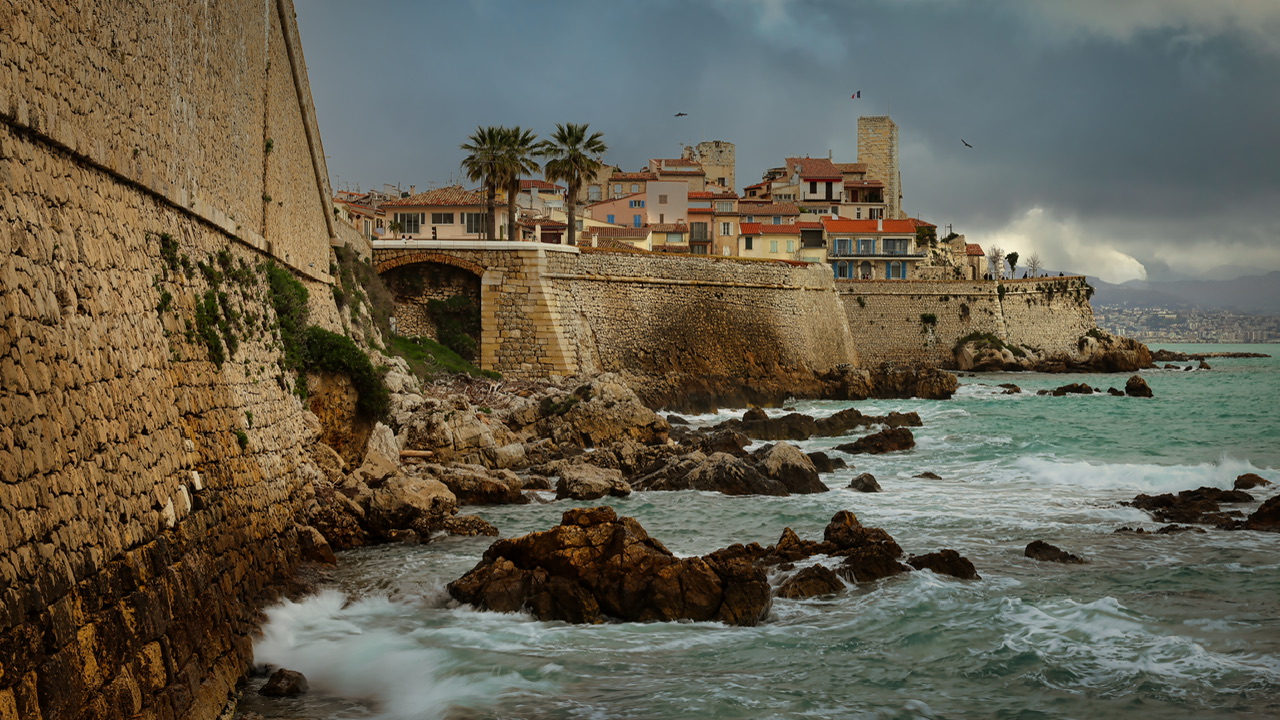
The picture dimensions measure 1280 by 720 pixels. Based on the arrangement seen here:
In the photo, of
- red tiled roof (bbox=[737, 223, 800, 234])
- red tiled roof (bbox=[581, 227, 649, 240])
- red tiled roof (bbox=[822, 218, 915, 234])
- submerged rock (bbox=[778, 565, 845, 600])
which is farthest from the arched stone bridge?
red tiled roof (bbox=[822, 218, 915, 234])

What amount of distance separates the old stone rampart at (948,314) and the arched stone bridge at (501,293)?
96.3 ft

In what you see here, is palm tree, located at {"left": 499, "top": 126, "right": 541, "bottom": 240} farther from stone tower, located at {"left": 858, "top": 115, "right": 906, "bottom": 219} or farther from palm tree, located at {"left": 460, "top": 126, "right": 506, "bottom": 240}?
stone tower, located at {"left": 858, "top": 115, "right": 906, "bottom": 219}

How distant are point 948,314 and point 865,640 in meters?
52.3

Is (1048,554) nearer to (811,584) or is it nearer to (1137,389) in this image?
(811,584)

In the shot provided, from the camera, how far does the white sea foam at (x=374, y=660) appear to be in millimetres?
9125

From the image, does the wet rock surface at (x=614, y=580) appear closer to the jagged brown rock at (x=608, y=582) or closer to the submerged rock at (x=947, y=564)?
the jagged brown rock at (x=608, y=582)

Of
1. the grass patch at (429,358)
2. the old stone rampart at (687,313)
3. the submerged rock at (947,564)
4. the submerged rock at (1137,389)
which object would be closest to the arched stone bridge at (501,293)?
the old stone rampart at (687,313)

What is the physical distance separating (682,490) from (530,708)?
11355 millimetres

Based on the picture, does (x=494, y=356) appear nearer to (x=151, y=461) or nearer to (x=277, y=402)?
(x=277, y=402)

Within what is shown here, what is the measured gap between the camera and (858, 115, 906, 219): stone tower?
9312 cm

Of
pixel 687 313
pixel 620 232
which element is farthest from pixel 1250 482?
pixel 620 232

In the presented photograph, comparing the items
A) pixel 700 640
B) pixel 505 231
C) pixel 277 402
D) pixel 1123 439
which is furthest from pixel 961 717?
pixel 505 231

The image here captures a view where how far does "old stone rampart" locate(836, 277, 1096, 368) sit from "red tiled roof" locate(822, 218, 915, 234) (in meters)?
9.41

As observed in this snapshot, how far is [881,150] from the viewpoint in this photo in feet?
306
